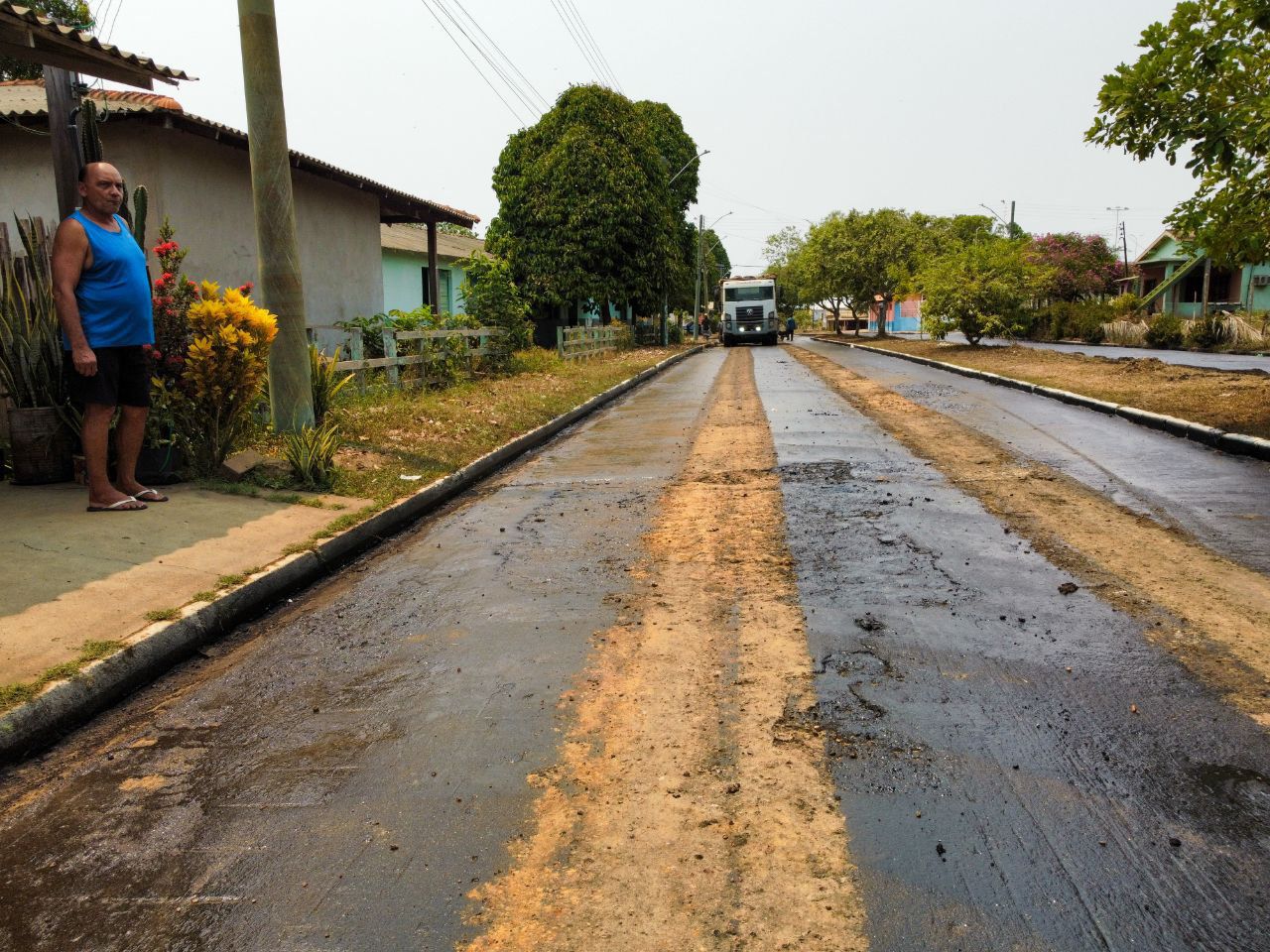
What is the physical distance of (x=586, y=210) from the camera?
3488cm

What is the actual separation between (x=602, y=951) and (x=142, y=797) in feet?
5.79

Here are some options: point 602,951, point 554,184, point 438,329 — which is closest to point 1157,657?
point 602,951

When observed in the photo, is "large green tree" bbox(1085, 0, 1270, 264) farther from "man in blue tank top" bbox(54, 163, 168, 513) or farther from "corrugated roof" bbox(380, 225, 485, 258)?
"corrugated roof" bbox(380, 225, 485, 258)

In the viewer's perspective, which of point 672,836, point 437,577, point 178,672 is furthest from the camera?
point 437,577

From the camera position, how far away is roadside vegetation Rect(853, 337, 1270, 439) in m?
11.6

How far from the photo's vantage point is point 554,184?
35344 mm

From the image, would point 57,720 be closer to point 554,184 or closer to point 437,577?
point 437,577

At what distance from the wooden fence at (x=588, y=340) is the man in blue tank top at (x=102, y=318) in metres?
20.5

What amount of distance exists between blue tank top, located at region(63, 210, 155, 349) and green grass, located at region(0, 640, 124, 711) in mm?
2829

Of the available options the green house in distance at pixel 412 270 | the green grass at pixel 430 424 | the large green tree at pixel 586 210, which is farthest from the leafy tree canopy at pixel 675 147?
the green grass at pixel 430 424

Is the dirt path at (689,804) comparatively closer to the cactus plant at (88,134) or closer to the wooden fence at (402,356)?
the cactus plant at (88,134)

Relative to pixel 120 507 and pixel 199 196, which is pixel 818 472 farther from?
pixel 199 196

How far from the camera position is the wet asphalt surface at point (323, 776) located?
250cm

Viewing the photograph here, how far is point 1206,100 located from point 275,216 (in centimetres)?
995
